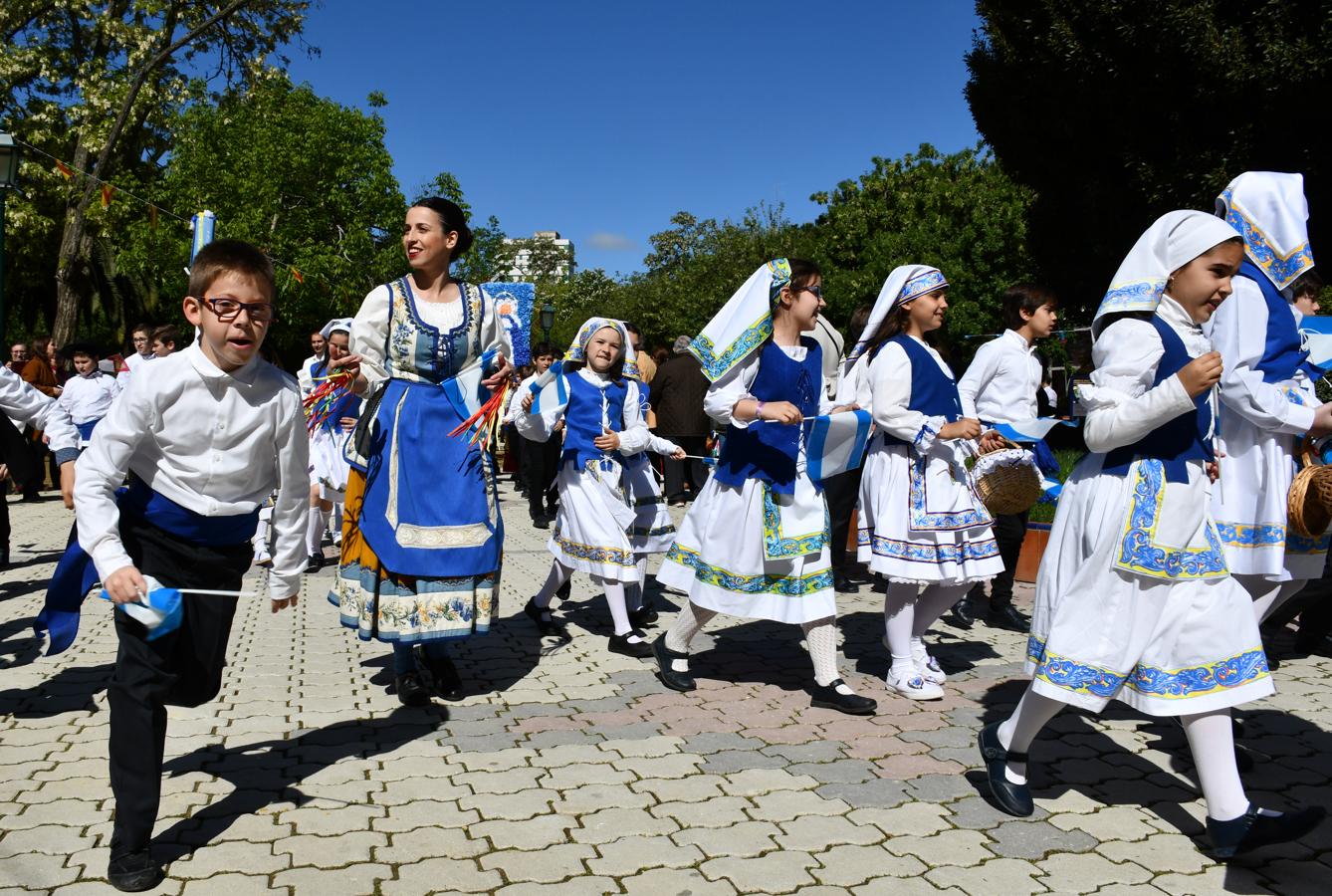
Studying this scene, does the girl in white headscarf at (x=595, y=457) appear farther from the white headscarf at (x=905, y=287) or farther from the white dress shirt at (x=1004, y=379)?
the white dress shirt at (x=1004, y=379)

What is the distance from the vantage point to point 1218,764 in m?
3.27

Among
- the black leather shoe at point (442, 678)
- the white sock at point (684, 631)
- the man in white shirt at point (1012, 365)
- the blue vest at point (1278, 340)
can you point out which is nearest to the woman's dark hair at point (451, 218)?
the black leather shoe at point (442, 678)

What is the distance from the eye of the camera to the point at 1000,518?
7.02 m

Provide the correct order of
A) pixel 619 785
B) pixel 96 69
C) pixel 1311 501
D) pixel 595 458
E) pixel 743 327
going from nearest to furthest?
pixel 619 785, pixel 1311 501, pixel 743 327, pixel 595 458, pixel 96 69

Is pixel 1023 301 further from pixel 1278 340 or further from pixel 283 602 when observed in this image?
pixel 283 602

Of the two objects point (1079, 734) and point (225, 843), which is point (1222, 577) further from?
point (225, 843)

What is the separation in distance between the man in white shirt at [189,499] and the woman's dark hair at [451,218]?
1558mm

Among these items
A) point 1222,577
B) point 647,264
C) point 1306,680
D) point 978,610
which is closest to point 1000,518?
point 978,610

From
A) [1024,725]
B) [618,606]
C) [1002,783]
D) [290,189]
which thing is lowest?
[1002,783]

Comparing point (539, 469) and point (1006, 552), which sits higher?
point (539, 469)

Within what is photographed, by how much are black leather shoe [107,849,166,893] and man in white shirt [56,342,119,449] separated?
29.1 feet

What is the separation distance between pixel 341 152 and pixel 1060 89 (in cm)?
1808

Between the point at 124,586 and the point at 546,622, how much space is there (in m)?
3.78

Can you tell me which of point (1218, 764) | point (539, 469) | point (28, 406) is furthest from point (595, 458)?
point (539, 469)
